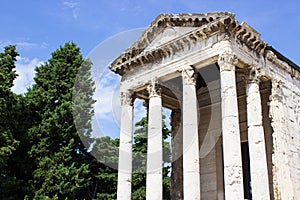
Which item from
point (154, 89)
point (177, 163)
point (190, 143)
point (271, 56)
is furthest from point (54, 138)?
point (271, 56)

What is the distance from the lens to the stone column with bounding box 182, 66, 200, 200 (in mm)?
9992

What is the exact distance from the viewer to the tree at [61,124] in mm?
17641

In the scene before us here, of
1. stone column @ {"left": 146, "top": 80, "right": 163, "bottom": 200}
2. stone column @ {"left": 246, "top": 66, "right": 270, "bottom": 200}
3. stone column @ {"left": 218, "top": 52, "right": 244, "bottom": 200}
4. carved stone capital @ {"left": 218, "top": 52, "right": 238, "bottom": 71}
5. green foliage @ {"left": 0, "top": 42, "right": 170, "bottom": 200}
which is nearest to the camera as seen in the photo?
stone column @ {"left": 218, "top": 52, "right": 244, "bottom": 200}

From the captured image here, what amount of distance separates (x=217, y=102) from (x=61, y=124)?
348 inches

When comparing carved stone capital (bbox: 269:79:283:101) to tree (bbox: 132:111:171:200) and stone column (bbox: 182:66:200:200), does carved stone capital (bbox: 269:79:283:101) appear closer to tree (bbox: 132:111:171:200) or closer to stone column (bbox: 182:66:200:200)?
Answer: stone column (bbox: 182:66:200:200)

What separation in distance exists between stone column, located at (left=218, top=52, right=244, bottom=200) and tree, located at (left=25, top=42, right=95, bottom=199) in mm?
10420

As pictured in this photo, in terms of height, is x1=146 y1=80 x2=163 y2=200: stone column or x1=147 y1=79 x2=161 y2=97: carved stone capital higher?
x1=147 y1=79 x2=161 y2=97: carved stone capital

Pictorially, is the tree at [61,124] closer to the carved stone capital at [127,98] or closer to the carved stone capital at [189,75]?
the carved stone capital at [127,98]

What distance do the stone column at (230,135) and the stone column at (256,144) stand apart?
106cm

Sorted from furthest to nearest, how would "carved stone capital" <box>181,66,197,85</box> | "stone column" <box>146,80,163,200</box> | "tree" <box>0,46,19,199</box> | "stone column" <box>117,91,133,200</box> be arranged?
"tree" <box>0,46,19,199</box> → "stone column" <box>117,91,133,200</box> → "carved stone capital" <box>181,66,197,85</box> → "stone column" <box>146,80,163,200</box>

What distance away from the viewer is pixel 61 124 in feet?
62.5

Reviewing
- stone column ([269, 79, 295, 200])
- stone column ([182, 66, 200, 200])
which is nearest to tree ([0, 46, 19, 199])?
stone column ([182, 66, 200, 200])

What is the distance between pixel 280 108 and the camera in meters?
12.1

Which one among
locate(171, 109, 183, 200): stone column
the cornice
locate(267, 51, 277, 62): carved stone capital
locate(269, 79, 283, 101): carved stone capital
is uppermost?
the cornice
